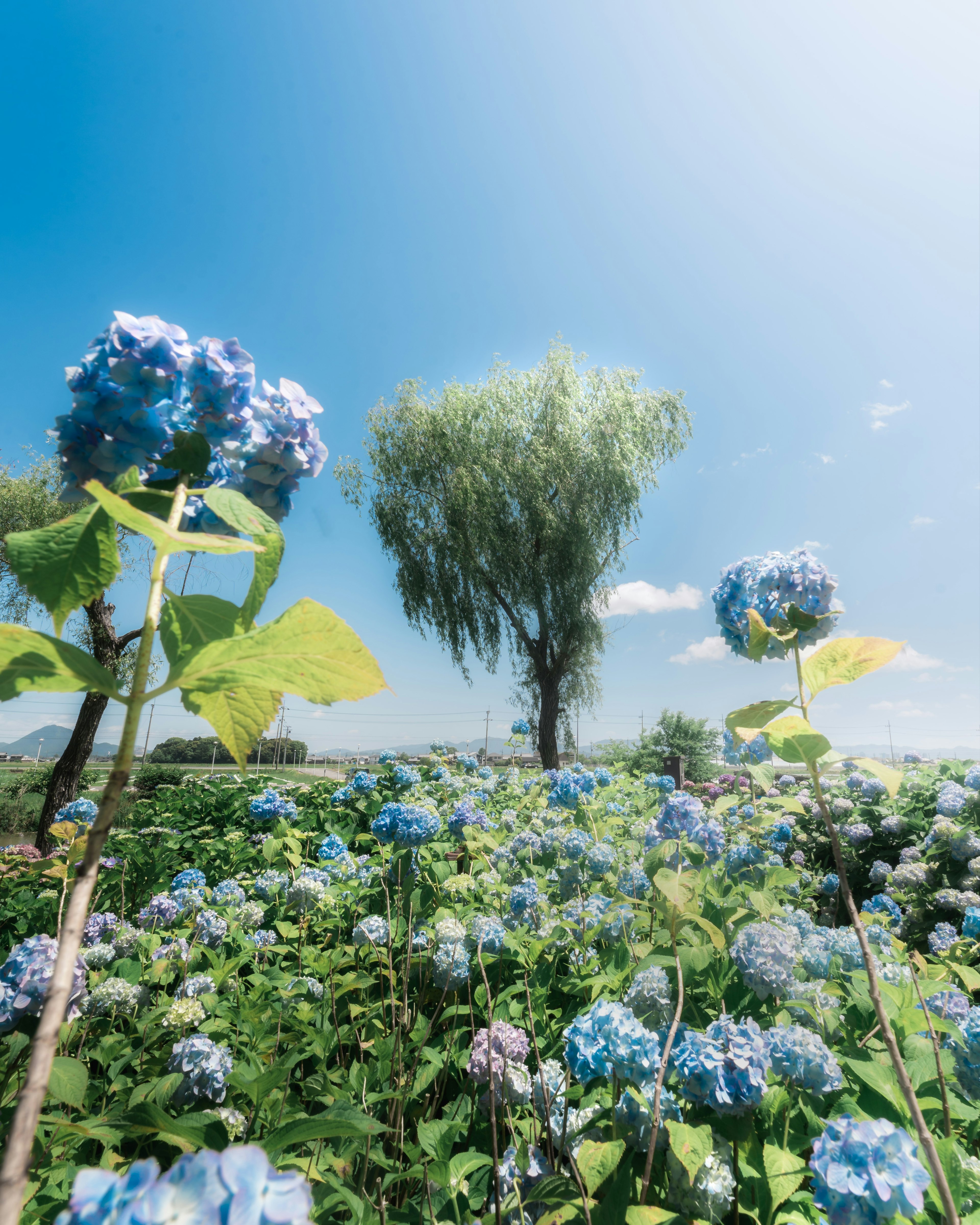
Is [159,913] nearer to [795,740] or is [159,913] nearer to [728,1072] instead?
[728,1072]

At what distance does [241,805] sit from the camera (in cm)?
529

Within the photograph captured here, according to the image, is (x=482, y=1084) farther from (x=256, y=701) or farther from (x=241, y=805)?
(x=241, y=805)

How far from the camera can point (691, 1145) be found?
2.98 ft

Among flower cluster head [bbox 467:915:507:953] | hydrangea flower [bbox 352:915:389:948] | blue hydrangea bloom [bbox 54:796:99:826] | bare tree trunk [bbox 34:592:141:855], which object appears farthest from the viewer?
bare tree trunk [bbox 34:592:141:855]

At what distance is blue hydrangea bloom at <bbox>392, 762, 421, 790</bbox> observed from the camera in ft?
13.6

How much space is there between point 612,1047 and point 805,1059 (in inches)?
14.3

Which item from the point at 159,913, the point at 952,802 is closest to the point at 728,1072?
the point at 159,913

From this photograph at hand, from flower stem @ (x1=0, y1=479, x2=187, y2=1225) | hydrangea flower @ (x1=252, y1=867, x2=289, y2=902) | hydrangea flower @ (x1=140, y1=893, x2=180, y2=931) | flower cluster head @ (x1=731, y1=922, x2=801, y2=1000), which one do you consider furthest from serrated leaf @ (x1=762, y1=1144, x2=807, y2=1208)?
hydrangea flower @ (x1=140, y1=893, x2=180, y2=931)

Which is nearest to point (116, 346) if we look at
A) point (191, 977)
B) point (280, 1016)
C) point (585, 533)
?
point (280, 1016)

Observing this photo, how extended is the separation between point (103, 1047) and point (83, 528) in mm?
1699

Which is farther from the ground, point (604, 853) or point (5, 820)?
point (604, 853)

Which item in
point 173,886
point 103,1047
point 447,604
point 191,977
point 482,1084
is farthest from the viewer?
point 447,604

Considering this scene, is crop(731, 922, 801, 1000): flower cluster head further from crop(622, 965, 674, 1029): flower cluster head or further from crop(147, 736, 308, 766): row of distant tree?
crop(147, 736, 308, 766): row of distant tree

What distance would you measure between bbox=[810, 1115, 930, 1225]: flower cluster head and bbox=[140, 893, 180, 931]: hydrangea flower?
2.10m
